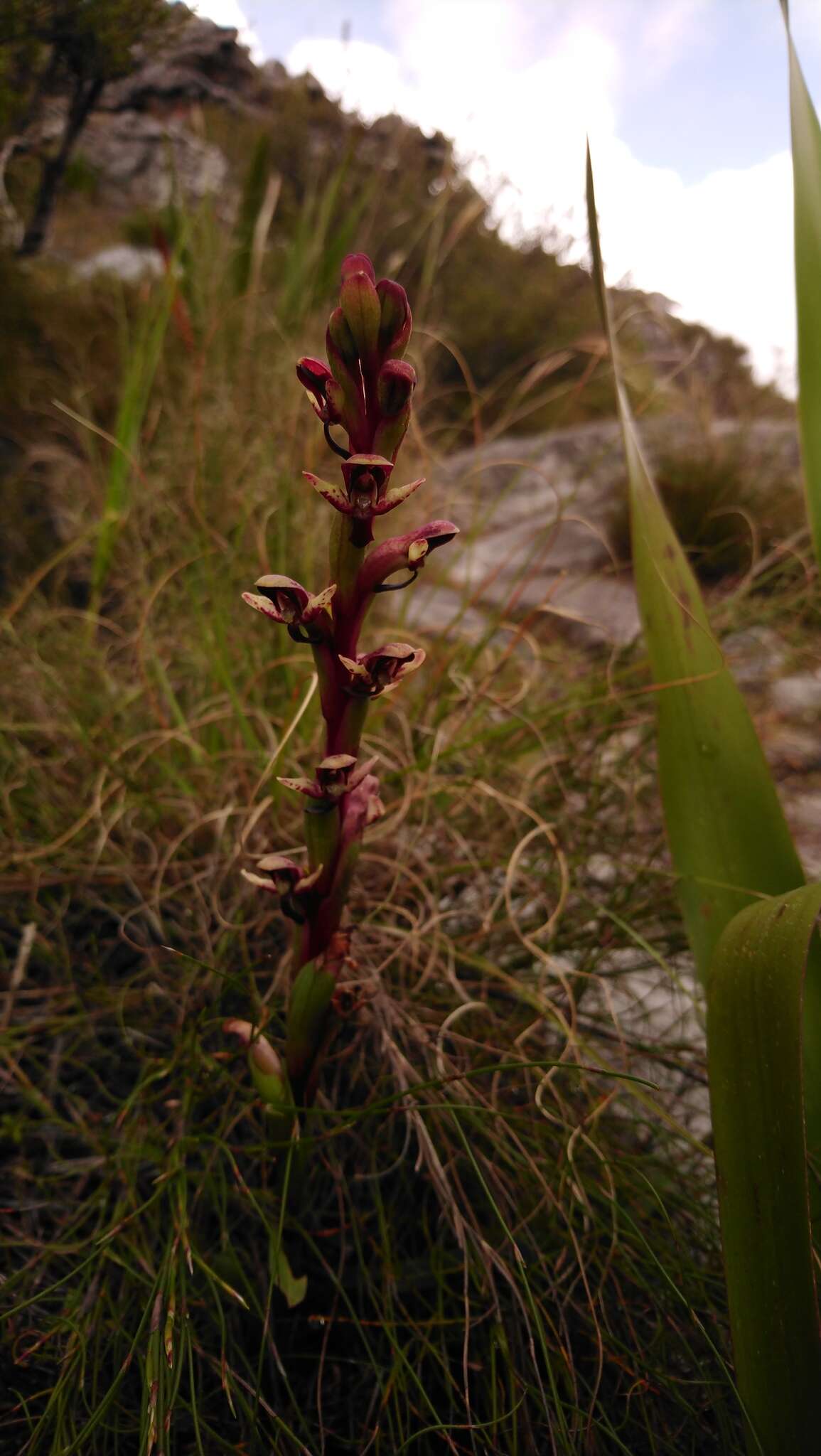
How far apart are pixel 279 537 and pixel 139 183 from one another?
1302mm

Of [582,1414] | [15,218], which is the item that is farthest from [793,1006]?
[15,218]

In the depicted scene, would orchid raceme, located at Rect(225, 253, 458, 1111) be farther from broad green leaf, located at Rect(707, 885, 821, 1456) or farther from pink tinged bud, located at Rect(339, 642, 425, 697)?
broad green leaf, located at Rect(707, 885, 821, 1456)

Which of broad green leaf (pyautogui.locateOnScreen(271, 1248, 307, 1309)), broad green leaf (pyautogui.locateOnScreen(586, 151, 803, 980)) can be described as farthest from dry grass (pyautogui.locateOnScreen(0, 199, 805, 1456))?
broad green leaf (pyautogui.locateOnScreen(586, 151, 803, 980))

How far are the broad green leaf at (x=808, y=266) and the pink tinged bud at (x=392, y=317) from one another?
393 mm

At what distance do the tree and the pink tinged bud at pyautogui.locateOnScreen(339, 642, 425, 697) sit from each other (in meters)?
0.97

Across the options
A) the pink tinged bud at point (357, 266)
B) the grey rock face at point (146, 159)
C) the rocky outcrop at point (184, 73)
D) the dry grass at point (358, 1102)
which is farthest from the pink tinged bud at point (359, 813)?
the grey rock face at point (146, 159)

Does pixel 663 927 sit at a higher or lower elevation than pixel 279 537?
lower

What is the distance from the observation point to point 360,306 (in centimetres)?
31

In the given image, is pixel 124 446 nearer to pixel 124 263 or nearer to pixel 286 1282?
pixel 286 1282

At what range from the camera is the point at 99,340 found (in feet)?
6.94

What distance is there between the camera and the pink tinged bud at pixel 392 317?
0.32 m

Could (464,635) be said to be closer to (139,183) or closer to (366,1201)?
(366,1201)

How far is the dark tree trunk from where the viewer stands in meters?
1.07

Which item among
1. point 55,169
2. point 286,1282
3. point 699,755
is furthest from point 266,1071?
point 55,169
